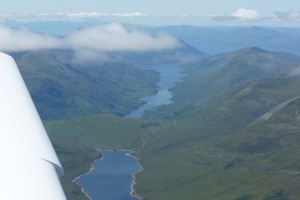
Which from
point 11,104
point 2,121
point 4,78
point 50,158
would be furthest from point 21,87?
point 50,158

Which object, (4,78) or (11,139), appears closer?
(11,139)

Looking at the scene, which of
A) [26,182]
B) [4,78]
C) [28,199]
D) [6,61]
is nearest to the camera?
[28,199]

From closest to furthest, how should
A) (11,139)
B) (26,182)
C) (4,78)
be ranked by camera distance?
A: (26,182), (11,139), (4,78)

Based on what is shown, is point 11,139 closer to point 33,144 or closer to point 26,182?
point 33,144

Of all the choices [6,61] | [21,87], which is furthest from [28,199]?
[6,61]

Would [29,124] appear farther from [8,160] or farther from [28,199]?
[28,199]

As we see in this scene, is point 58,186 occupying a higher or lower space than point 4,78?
lower
